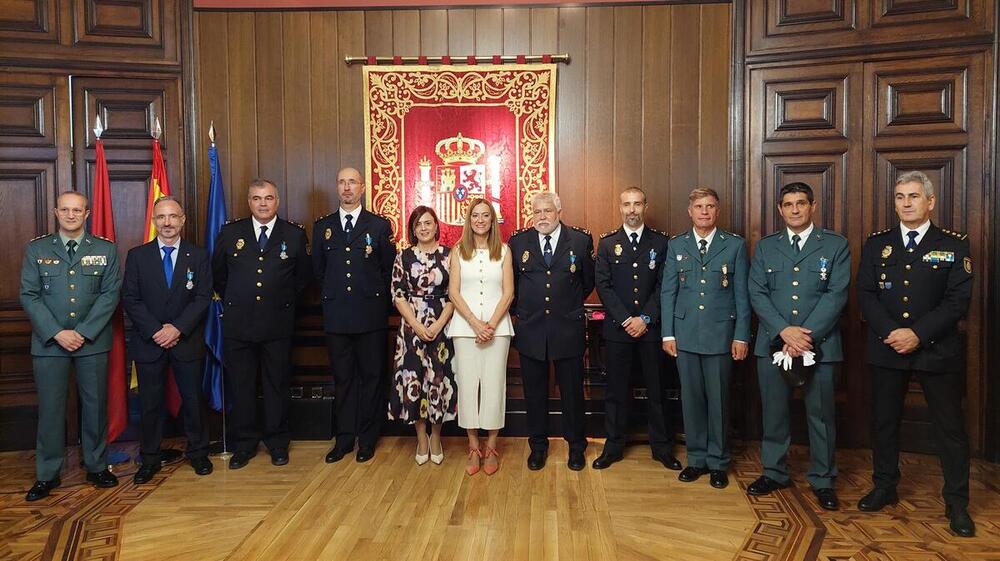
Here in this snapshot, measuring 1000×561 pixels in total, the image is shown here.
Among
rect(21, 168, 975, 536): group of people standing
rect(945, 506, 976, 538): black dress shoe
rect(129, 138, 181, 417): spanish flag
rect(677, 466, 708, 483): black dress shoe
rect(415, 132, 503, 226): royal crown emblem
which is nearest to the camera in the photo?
rect(945, 506, 976, 538): black dress shoe

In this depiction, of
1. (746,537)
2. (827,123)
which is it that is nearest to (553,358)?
(746,537)

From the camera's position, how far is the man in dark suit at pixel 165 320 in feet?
11.7

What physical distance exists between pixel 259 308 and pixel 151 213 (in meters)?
A: 1.02

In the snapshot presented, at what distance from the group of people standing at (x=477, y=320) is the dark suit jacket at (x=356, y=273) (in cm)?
1

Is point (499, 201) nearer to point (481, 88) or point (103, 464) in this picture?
point (481, 88)

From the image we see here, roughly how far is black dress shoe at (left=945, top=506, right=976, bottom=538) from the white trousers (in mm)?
2207

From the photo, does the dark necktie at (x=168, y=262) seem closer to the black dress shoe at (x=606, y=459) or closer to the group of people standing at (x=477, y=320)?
the group of people standing at (x=477, y=320)

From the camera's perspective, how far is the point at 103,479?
11.5 feet

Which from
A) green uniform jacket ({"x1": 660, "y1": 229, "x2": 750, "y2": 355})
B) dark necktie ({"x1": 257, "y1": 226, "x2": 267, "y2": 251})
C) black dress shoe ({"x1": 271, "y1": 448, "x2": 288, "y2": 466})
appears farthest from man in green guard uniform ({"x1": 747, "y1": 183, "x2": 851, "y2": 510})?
dark necktie ({"x1": 257, "y1": 226, "x2": 267, "y2": 251})

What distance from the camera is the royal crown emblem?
14.6 ft

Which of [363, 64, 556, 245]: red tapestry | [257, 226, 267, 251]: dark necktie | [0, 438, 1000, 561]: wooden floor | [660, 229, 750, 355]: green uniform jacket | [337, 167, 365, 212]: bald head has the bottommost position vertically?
[0, 438, 1000, 561]: wooden floor

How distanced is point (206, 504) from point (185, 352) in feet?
2.93

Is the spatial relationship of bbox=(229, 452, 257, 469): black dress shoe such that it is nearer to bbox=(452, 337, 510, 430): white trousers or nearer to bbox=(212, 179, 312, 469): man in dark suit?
bbox=(212, 179, 312, 469): man in dark suit

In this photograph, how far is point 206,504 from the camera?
10.6ft
